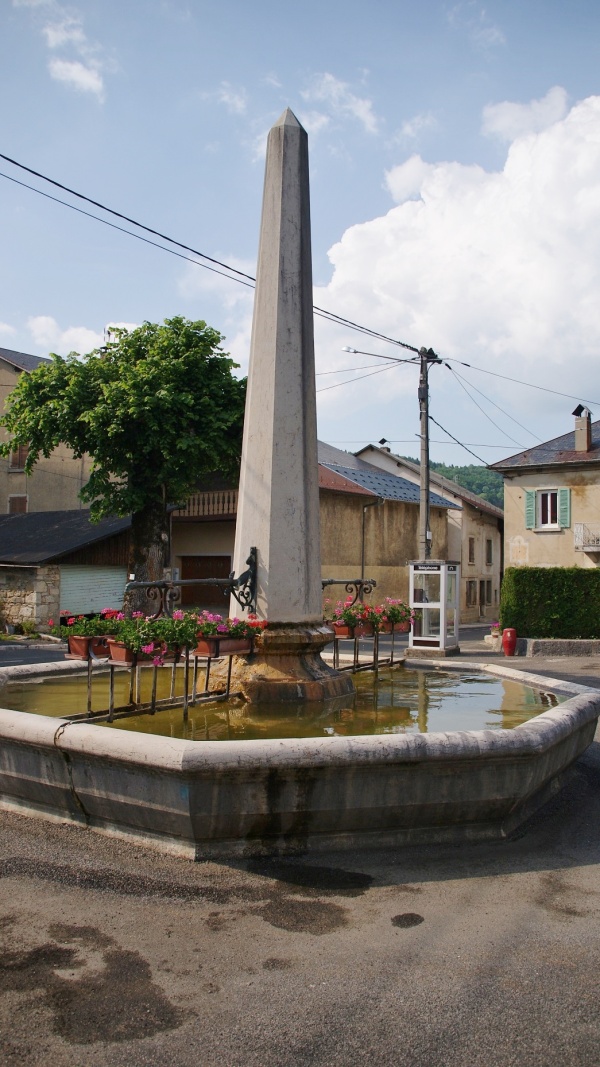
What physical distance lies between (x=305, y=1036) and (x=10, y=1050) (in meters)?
1.01

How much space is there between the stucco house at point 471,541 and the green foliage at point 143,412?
62.1ft

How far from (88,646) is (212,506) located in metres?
24.1

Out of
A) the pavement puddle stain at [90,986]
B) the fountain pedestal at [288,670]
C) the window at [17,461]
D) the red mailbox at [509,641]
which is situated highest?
the window at [17,461]

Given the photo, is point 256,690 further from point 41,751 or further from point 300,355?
point 300,355

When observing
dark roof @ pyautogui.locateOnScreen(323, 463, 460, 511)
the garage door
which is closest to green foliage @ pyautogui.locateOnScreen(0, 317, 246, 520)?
the garage door

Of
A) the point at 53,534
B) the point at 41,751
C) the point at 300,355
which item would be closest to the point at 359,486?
the point at 53,534

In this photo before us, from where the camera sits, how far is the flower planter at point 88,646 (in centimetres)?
615

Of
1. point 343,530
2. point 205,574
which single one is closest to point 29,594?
point 205,574

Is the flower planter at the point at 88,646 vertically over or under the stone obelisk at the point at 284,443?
under

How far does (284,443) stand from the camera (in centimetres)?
718

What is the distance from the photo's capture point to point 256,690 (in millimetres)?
6609

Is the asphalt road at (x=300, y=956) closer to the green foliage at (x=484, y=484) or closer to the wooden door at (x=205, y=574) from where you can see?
the wooden door at (x=205, y=574)

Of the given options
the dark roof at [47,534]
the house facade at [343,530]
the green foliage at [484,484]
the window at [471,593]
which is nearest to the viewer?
the dark roof at [47,534]

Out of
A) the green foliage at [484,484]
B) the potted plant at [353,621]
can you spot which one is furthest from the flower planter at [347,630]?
the green foliage at [484,484]
